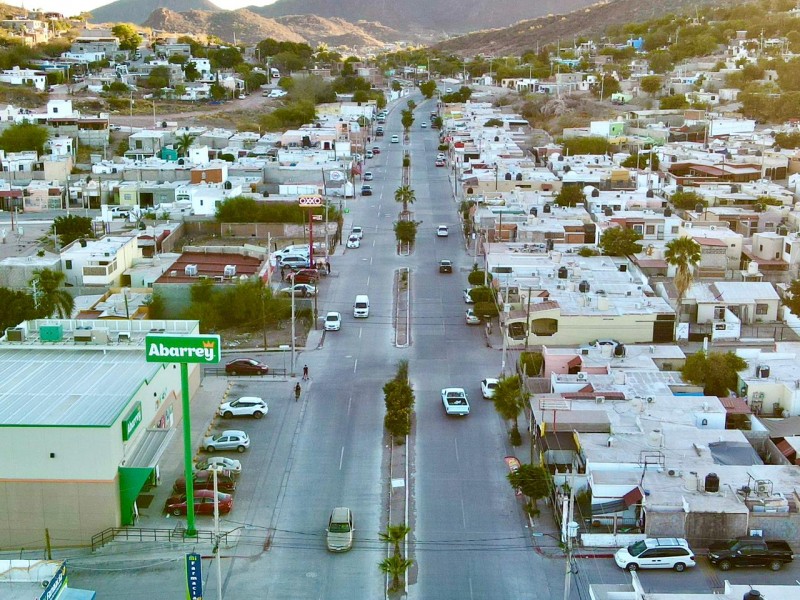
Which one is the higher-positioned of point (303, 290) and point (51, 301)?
point (51, 301)

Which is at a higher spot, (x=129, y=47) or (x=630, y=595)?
(x=129, y=47)

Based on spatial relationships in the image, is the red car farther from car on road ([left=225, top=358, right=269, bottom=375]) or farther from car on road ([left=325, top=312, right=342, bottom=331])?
car on road ([left=325, top=312, right=342, bottom=331])

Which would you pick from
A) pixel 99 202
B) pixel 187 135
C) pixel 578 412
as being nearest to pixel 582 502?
pixel 578 412

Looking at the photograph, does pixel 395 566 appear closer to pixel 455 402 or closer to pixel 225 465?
pixel 225 465

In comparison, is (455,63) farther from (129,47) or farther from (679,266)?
(679,266)

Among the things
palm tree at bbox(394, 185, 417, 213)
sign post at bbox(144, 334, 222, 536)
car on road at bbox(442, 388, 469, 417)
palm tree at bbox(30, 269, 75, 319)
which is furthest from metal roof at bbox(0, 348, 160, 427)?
palm tree at bbox(394, 185, 417, 213)

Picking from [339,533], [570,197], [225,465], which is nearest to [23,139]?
[570,197]
